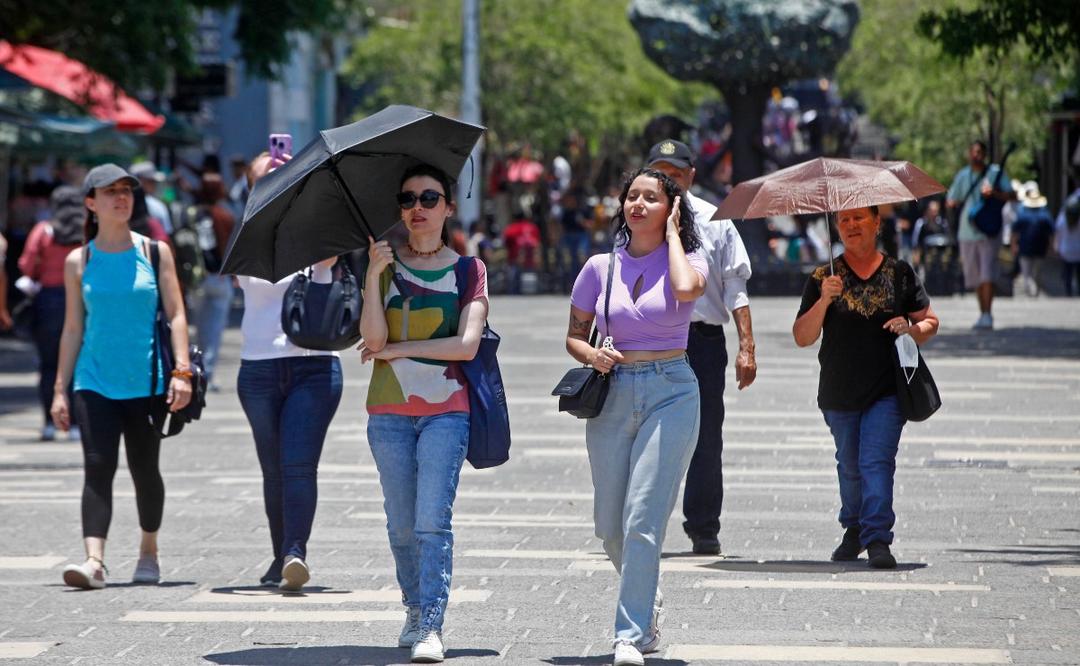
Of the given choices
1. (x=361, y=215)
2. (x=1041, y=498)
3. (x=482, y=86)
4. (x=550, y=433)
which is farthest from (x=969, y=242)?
(x=482, y=86)

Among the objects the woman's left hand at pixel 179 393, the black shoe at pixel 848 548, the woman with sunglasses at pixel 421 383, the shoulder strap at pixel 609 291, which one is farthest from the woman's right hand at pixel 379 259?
the black shoe at pixel 848 548

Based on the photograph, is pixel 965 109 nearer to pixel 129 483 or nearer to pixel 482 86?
pixel 482 86

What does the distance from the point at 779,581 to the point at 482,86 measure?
3837cm

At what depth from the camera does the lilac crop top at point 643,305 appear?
23.4 feet

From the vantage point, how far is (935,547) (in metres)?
9.55

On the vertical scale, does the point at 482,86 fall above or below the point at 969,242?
above

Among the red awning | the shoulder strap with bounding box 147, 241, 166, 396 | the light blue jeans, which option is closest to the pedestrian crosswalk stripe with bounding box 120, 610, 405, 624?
the shoulder strap with bounding box 147, 241, 166, 396

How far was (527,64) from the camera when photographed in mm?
46625

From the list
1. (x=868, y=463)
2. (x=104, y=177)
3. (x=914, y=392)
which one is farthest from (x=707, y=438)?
(x=104, y=177)

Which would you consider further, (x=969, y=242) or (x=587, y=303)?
(x=969, y=242)

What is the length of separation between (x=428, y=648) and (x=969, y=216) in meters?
15.7

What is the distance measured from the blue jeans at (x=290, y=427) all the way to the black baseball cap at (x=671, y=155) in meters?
Answer: 1.55

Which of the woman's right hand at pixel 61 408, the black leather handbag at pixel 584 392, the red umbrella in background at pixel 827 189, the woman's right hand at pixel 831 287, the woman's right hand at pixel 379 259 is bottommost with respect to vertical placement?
the woman's right hand at pixel 61 408

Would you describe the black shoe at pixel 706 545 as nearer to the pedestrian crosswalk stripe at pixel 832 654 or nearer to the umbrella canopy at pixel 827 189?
the umbrella canopy at pixel 827 189
